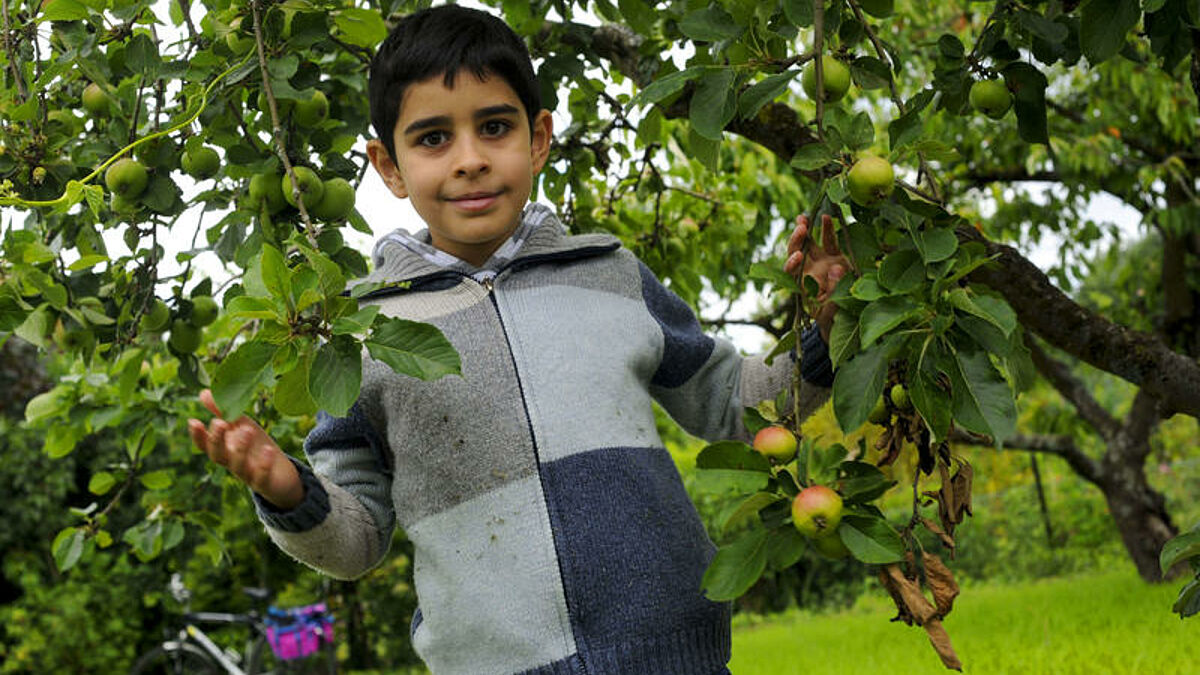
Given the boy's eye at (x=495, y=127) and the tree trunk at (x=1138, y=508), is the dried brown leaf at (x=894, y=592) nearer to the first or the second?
the boy's eye at (x=495, y=127)

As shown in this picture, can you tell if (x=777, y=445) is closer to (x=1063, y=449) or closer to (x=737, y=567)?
(x=737, y=567)

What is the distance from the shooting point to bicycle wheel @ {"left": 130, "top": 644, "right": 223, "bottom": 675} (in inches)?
264

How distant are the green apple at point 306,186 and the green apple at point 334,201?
0.4 inches

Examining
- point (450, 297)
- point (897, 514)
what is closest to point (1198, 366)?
point (450, 297)

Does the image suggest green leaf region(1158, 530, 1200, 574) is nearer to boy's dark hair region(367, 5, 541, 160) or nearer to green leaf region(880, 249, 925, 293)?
green leaf region(880, 249, 925, 293)

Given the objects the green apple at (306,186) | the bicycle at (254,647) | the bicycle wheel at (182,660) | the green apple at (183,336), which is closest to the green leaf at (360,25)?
the green apple at (306,186)

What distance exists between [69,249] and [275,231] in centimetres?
64

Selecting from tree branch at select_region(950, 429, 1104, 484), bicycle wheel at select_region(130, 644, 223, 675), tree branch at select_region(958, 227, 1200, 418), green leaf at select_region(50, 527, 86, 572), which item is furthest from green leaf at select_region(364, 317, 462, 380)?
bicycle wheel at select_region(130, 644, 223, 675)

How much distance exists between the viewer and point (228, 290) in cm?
149

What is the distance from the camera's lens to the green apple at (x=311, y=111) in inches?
56.3

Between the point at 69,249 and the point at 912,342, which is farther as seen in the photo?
the point at 69,249

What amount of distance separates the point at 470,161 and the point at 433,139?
75mm

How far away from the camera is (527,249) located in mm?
1510

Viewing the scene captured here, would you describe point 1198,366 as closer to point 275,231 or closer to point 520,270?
point 520,270
